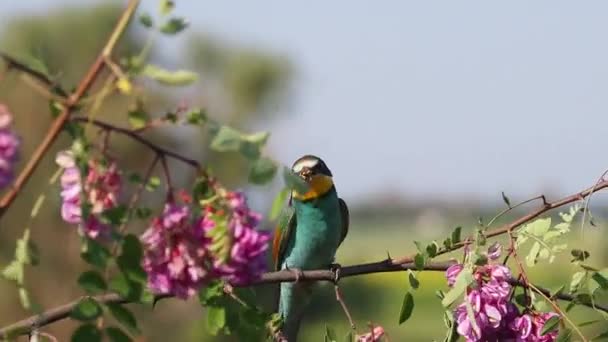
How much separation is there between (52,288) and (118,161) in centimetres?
1053

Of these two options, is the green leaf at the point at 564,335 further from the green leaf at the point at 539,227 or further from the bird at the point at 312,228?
the bird at the point at 312,228

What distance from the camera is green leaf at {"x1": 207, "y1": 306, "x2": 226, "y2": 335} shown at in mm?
1230

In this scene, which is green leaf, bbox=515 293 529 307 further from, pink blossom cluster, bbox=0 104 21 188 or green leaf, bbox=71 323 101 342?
pink blossom cluster, bbox=0 104 21 188

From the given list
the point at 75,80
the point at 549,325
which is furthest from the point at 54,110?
the point at 75,80

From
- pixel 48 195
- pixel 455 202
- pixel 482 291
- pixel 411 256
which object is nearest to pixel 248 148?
pixel 48 195

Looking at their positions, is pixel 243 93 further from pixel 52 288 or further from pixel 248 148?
pixel 248 148

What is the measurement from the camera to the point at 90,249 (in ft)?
3.24

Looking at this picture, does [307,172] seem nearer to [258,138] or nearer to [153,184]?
[153,184]

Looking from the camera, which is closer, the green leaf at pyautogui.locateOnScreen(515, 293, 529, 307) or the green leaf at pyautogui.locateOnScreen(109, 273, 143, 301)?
the green leaf at pyautogui.locateOnScreen(109, 273, 143, 301)

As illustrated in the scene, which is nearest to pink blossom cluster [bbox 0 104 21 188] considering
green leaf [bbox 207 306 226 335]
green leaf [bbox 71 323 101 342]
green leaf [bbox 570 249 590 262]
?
green leaf [bbox 71 323 101 342]

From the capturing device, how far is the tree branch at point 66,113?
0.83 metres

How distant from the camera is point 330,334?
147cm

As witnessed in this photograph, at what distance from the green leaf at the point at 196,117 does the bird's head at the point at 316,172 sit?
1854 mm

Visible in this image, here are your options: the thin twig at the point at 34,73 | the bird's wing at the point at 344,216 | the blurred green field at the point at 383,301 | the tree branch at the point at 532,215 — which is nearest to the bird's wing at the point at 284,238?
the bird's wing at the point at 344,216
